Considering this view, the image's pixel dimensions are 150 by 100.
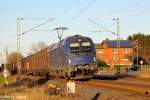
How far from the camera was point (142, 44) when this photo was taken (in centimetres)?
15538

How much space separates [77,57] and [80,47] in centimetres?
99

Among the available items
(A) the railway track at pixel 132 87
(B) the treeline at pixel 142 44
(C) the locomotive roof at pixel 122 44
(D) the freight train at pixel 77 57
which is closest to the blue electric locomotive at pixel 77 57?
(D) the freight train at pixel 77 57

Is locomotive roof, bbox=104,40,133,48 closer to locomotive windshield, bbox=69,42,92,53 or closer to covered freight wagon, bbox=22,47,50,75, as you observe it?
covered freight wagon, bbox=22,47,50,75

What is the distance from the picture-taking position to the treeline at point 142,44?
416 feet

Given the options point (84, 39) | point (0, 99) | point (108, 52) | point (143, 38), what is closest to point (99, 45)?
point (108, 52)

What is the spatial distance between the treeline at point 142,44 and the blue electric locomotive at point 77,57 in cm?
7478

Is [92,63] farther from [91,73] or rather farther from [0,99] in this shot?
[0,99]

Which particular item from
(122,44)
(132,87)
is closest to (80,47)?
(132,87)

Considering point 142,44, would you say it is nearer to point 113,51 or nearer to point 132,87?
point 113,51

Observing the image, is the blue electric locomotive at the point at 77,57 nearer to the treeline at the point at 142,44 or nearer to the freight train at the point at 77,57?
the freight train at the point at 77,57

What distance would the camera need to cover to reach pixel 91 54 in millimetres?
36344

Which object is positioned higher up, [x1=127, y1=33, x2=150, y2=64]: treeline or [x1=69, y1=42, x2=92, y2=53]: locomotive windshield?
[x1=127, y1=33, x2=150, y2=64]: treeline

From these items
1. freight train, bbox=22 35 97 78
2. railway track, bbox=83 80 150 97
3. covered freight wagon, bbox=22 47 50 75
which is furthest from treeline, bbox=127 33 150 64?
railway track, bbox=83 80 150 97

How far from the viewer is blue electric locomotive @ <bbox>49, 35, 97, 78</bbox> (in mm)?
35844
